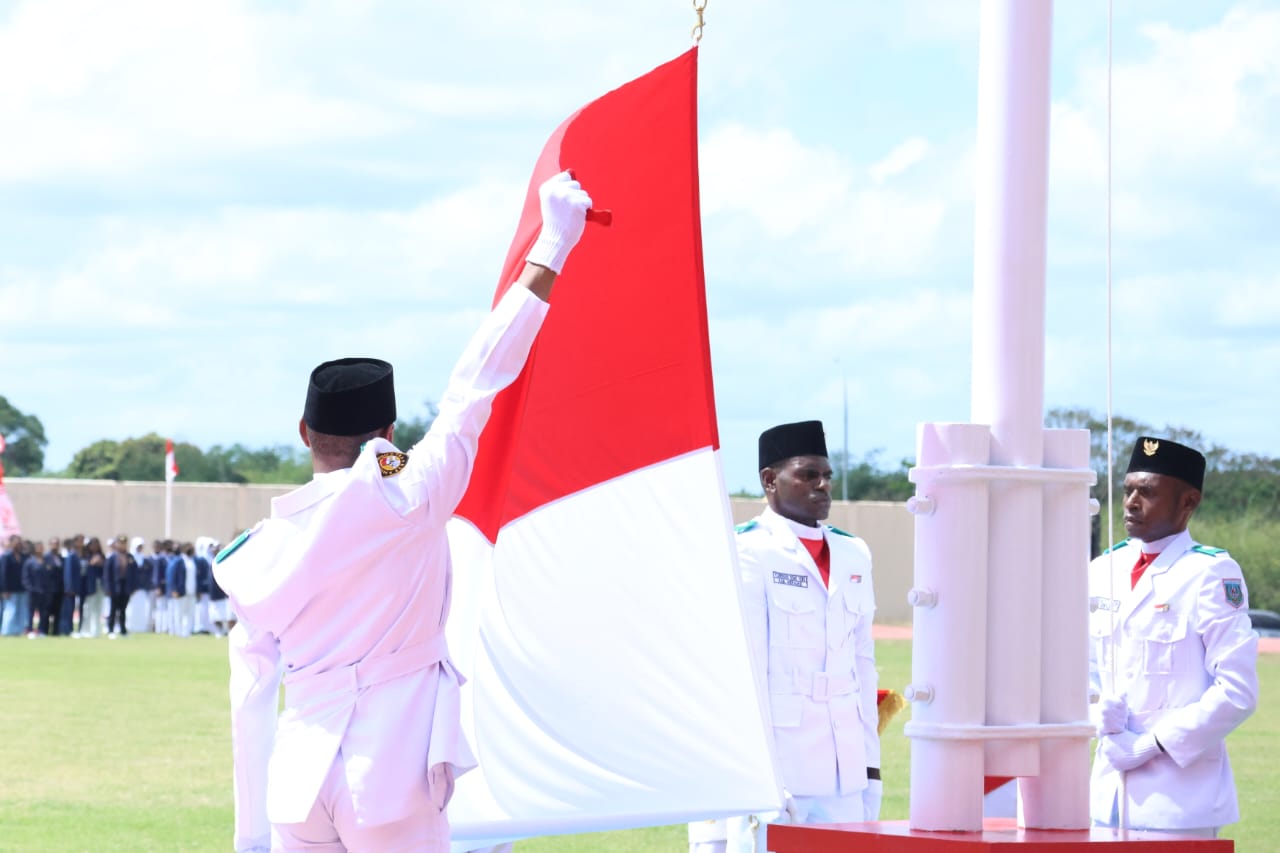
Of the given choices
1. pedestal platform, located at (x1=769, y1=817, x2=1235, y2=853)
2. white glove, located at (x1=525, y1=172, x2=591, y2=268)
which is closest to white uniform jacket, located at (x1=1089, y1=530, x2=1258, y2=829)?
pedestal platform, located at (x1=769, y1=817, x2=1235, y2=853)

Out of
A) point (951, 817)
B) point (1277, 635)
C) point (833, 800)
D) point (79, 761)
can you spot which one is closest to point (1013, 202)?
point (951, 817)

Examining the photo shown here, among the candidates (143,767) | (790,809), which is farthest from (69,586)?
(790,809)

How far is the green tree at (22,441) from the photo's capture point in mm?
80438

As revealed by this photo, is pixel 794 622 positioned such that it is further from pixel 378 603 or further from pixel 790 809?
pixel 378 603

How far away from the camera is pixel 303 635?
13.0 ft

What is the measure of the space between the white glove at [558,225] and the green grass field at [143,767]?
6287 millimetres

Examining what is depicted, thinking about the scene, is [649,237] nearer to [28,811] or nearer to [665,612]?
[665,612]

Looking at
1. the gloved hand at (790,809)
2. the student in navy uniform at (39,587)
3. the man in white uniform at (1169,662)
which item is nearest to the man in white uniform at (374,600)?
the gloved hand at (790,809)

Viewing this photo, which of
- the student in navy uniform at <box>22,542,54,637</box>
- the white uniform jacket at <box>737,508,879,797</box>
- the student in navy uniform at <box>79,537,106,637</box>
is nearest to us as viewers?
the white uniform jacket at <box>737,508,879,797</box>

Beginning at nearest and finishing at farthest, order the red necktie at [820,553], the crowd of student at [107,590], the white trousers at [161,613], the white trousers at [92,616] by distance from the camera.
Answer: the red necktie at [820,553] < the crowd of student at [107,590] < the white trousers at [92,616] < the white trousers at [161,613]

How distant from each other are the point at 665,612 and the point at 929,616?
3.55ft

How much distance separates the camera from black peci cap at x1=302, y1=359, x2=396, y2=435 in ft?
13.2

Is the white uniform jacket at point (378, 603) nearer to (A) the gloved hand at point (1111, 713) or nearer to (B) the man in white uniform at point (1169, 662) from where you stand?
(A) the gloved hand at point (1111, 713)

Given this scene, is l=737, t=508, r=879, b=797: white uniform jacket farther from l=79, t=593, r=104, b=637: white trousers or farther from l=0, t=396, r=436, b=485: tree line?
l=0, t=396, r=436, b=485: tree line
